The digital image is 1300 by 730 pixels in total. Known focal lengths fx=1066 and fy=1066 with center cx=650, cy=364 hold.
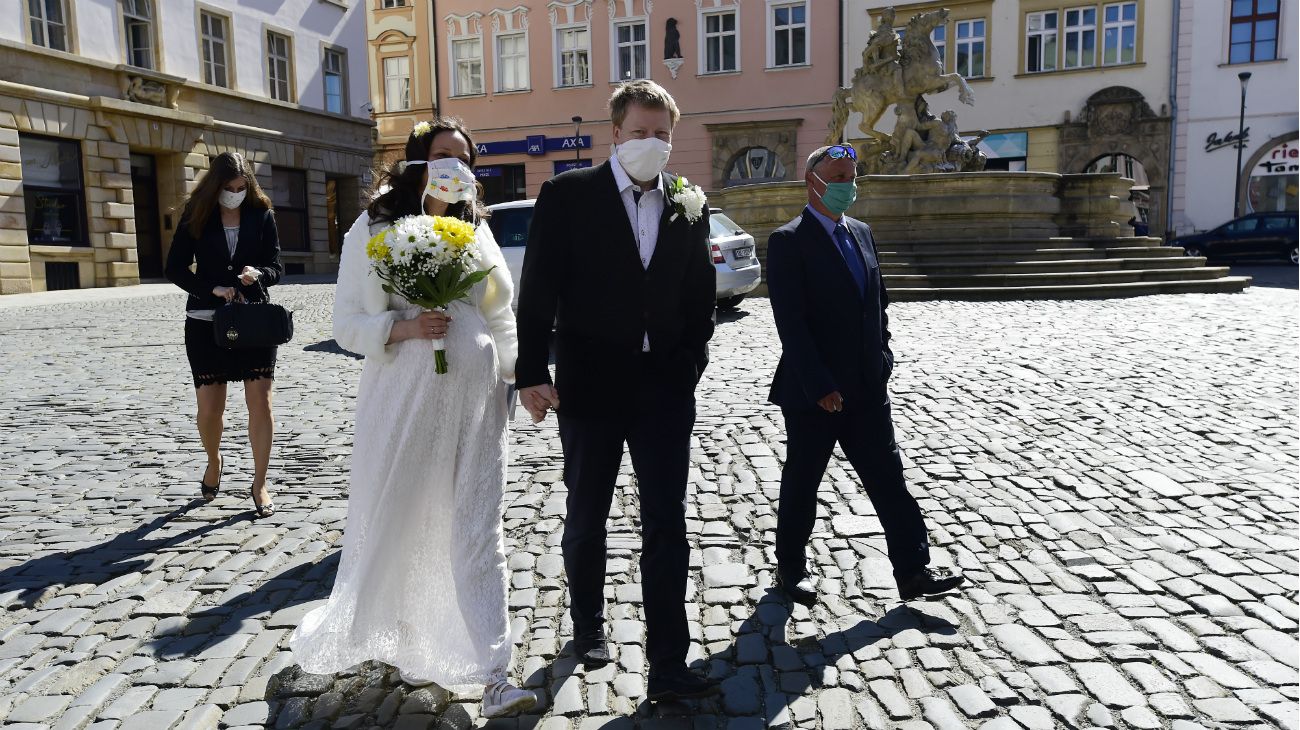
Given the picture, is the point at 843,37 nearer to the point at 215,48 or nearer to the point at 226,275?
the point at 215,48

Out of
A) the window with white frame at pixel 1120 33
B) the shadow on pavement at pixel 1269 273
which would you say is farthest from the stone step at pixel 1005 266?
the window with white frame at pixel 1120 33

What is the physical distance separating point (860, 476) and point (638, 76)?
33.8 metres

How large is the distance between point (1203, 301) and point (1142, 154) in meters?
19.6

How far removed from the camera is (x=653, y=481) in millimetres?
3398

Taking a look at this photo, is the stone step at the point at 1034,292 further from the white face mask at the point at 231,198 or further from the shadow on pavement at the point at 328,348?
the white face mask at the point at 231,198

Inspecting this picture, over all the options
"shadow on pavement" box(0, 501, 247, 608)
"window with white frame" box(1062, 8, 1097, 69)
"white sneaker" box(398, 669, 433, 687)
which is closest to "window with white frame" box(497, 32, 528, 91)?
"window with white frame" box(1062, 8, 1097, 69)

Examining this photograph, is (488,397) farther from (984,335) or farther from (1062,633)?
(984,335)

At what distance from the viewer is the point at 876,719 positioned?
10.4 ft

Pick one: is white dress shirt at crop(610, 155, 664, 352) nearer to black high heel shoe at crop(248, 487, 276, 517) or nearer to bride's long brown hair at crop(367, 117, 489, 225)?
bride's long brown hair at crop(367, 117, 489, 225)

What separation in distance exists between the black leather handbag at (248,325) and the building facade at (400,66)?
35750mm

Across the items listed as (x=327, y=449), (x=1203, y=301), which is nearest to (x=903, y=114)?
(x=1203, y=301)

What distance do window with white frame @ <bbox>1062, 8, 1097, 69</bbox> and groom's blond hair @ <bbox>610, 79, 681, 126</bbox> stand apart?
33.9 metres

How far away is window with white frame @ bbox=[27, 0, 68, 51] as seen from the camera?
2378 cm

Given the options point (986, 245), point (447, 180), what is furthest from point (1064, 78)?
point (447, 180)
